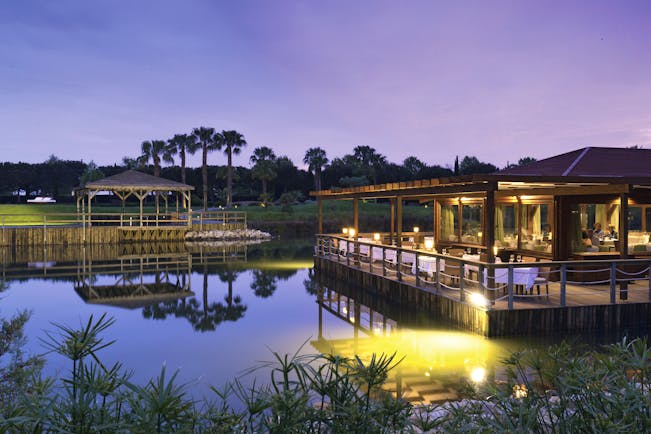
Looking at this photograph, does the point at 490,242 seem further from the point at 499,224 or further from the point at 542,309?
the point at 499,224

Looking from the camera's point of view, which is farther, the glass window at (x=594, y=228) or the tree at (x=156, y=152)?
the tree at (x=156, y=152)

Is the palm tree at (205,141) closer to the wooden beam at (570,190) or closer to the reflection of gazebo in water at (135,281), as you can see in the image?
the reflection of gazebo in water at (135,281)

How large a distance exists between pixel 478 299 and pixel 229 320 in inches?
247

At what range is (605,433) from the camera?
2.36 metres

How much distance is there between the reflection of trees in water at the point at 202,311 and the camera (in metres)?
12.8

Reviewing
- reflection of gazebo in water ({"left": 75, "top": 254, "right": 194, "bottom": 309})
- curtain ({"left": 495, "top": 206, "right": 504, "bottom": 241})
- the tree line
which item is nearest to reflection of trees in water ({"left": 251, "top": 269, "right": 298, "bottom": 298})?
reflection of gazebo in water ({"left": 75, "top": 254, "right": 194, "bottom": 309})

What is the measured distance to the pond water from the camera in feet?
28.0

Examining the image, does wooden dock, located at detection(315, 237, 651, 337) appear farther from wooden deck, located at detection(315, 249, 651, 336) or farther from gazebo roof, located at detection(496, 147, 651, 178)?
gazebo roof, located at detection(496, 147, 651, 178)

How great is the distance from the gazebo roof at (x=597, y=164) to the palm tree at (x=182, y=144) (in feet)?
144

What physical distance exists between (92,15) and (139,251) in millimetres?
14693

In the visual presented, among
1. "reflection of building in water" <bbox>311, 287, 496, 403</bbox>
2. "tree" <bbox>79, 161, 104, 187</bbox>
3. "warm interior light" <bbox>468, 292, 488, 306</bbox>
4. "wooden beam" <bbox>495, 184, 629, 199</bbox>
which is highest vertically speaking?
"tree" <bbox>79, 161, 104, 187</bbox>

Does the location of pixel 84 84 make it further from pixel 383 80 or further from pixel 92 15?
pixel 383 80

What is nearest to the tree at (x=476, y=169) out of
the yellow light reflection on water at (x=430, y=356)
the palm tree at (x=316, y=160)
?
the palm tree at (x=316, y=160)

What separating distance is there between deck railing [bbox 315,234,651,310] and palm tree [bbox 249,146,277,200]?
4965 cm
